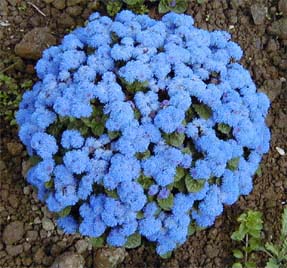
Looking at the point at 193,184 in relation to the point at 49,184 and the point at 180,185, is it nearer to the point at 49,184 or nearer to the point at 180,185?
the point at 180,185

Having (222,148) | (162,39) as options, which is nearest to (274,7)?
(162,39)

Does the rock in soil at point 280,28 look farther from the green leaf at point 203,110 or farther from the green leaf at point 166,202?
the green leaf at point 166,202

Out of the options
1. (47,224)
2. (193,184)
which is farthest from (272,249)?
(47,224)

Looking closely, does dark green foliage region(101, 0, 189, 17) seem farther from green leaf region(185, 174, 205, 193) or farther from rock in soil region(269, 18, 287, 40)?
green leaf region(185, 174, 205, 193)

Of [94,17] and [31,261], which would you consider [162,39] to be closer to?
[94,17]

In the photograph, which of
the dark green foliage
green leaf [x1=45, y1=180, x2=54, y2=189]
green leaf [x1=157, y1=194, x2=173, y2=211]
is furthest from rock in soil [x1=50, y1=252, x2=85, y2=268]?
the dark green foliage
